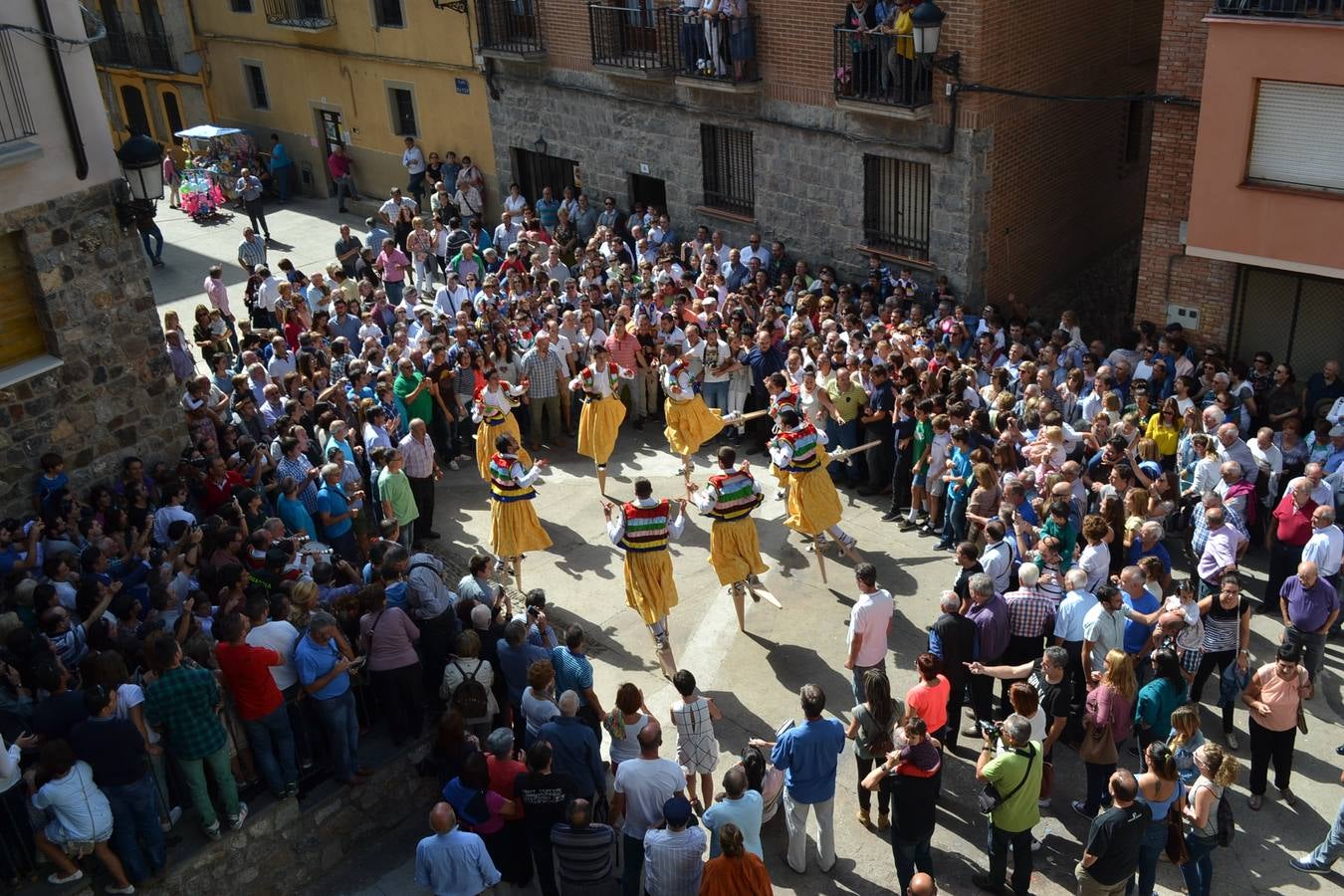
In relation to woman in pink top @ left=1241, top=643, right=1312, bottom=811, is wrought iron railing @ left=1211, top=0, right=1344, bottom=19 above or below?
above

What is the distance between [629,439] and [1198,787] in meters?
9.02

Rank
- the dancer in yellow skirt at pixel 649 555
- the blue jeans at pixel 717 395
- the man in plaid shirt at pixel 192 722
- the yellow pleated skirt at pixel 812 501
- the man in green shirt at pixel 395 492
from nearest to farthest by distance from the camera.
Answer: the man in plaid shirt at pixel 192 722 < the dancer in yellow skirt at pixel 649 555 < the yellow pleated skirt at pixel 812 501 < the man in green shirt at pixel 395 492 < the blue jeans at pixel 717 395

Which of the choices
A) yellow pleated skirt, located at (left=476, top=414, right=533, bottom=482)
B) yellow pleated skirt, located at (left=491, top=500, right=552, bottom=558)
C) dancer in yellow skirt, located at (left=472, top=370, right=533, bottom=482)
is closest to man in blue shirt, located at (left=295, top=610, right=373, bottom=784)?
yellow pleated skirt, located at (left=491, top=500, right=552, bottom=558)

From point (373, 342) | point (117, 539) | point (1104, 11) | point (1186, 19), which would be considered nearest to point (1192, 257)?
point (1186, 19)

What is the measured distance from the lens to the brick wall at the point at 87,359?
10547 millimetres

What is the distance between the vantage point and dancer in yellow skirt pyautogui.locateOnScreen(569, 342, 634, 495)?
44.4 feet

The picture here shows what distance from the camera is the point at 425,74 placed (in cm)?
2303

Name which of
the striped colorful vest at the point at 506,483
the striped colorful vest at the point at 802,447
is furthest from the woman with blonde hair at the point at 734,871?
the striped colorful vest at the point at 506,483

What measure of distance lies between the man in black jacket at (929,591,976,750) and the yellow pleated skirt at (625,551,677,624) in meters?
2.36

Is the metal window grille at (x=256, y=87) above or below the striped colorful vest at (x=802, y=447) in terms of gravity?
above

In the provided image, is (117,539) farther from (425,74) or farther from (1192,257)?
(425,74)

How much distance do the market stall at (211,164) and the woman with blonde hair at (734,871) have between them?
73.4 feet

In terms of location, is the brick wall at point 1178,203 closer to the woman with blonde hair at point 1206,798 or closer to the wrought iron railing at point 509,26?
the woman with blonde hair at point 1206,798

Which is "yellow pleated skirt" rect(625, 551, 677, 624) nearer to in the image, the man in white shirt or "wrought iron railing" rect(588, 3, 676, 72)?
the man in white shirt
